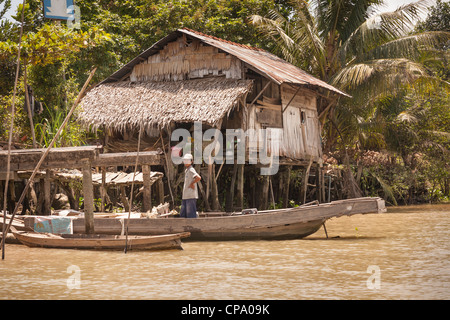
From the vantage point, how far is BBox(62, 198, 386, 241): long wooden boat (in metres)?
9.50

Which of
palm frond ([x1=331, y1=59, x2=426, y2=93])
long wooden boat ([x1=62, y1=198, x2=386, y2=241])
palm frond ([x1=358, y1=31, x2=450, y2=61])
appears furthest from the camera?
palm frond ([x1=358, y1=31, x2=450, y2=61])

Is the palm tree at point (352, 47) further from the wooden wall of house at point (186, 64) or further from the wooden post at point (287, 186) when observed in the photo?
the wooden wall of house at point (186, 64)

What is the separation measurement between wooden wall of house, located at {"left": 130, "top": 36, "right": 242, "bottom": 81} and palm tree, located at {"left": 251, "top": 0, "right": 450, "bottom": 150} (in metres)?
4.15

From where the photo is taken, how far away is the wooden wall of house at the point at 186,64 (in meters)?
13.8

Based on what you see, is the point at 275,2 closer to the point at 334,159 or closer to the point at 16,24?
the point at 334,159

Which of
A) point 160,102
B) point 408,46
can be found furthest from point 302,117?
point 408,46

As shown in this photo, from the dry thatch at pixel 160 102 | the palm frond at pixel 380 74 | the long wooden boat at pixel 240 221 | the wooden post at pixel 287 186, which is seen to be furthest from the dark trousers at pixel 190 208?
the palm frond at pixel 380 74

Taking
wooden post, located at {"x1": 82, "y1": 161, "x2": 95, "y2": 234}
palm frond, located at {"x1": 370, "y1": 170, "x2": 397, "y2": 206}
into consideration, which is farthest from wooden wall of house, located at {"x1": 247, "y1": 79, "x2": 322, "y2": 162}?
wooden post, located at {"x1": 82, "y1": 161, "x2": 95, "y2": 234}

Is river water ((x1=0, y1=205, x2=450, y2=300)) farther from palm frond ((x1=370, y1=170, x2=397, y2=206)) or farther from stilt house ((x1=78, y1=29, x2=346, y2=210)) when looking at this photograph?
palm frond ((x1=370, y1=170, x2=397, y2=206))

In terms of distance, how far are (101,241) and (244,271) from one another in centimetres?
259

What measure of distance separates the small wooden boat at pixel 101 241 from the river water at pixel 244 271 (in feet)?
0.36

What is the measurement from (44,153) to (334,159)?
1296 centimetres
